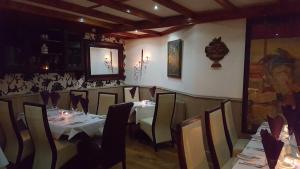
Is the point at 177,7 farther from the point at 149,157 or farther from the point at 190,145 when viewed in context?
the point at 149,157

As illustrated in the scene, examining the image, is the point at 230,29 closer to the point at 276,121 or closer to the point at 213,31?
the point at 213,31

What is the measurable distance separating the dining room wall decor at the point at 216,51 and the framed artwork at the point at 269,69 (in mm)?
363

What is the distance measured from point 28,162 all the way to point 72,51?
2123mm

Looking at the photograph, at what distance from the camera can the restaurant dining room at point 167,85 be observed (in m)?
2.54

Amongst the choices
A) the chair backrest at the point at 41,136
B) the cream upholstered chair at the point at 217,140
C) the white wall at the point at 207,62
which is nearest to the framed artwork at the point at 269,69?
the white wall at the point at 207,62

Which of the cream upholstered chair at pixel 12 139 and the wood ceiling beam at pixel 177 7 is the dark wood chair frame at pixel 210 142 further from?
the cream upholstered chair at pixel 12 139

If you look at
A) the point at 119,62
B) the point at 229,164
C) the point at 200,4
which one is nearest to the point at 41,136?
the point at 229,164

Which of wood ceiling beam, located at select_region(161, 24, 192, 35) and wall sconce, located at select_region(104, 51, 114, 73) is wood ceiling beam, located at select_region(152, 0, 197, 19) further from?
wall sconce, located at select_region(104, 51, 114, 73)

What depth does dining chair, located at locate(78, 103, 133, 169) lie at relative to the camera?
103 inches

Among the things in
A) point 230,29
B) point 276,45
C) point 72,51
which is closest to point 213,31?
point 230,29

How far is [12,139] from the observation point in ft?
9.98

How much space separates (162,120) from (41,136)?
6.47ft

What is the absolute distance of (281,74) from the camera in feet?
10.1

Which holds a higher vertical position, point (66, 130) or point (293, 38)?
point (293, 38)
